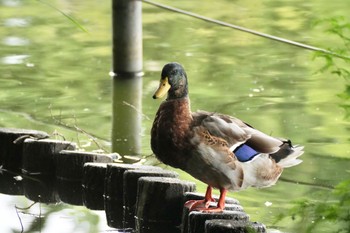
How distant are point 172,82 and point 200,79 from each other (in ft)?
11.4

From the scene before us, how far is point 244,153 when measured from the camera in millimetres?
4027

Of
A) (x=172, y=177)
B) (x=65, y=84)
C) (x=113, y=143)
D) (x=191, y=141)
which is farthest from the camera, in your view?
(x=65, y=84)

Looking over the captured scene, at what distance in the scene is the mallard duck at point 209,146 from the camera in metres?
3.90

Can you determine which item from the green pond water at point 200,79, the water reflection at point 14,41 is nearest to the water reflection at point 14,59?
the green pond water at point 200,79

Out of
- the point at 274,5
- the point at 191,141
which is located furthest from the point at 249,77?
the point at 191,141

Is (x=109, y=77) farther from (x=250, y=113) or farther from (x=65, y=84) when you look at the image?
(x=250, y=113)

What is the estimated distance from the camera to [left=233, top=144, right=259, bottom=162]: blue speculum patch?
4012mm

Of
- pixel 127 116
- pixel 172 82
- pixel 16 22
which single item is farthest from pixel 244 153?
pixel 16 22

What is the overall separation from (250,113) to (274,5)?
3566mm

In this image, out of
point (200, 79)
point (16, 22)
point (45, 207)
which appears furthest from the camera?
point (16, 22)

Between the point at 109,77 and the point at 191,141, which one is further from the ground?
the point at 191,141

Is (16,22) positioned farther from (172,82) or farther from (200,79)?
(172,82)

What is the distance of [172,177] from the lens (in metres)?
4.58

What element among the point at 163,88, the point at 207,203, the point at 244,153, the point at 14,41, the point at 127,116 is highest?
the point at 163,88
